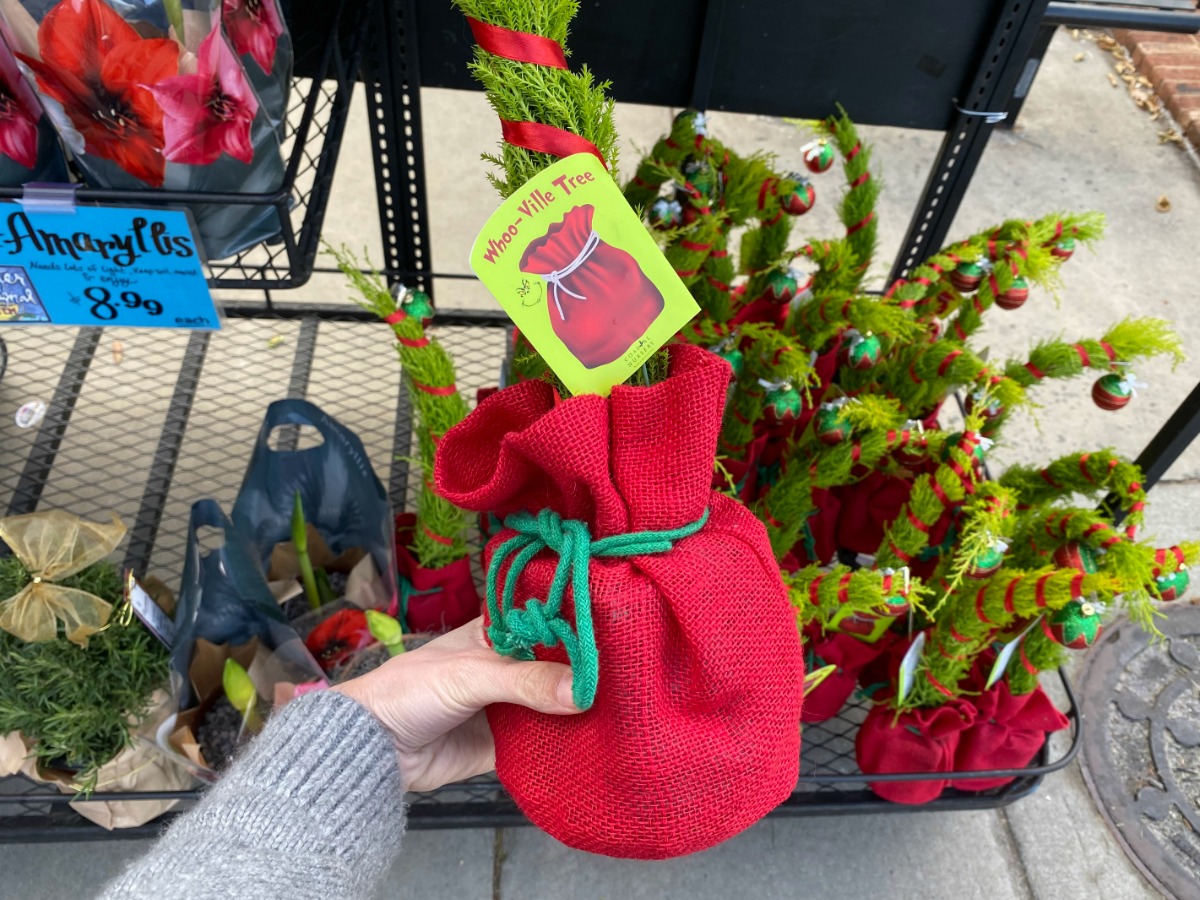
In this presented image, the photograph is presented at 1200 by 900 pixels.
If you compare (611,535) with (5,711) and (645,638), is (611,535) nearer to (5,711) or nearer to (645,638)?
(645,638)

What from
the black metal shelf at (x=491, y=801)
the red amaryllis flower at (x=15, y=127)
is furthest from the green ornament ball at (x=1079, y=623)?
the red amaryllis flower at (x=15, y=127)

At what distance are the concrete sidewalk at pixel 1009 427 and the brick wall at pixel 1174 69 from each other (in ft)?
0.33

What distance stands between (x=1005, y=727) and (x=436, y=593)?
28.8 inches

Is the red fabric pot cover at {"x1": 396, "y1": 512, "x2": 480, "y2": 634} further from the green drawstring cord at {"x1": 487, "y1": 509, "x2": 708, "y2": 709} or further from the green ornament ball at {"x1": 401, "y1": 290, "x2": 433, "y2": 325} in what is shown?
the green drawstring cord at {"x1": 487, "y1": 509, "x2": 708, "y2": 709}

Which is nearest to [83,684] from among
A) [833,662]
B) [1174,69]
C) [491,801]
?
[491,801]

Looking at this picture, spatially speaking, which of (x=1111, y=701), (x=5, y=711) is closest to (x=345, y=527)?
(x=5, y=711)

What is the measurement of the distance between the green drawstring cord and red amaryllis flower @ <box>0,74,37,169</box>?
0.50m

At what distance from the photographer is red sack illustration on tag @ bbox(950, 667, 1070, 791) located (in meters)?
1.10

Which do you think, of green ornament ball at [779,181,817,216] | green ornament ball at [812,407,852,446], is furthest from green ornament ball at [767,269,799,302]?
green ornament ball at [812,407,852,446]

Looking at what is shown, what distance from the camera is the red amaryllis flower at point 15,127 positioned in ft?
2.32

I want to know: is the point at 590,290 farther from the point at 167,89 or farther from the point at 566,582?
the point at 167,89

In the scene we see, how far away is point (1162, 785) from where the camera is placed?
4.60ft

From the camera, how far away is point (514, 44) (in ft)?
1.83

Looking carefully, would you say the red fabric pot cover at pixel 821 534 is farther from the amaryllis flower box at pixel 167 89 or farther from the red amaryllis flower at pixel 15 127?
the red amaryllis flower at pixel 15 127
